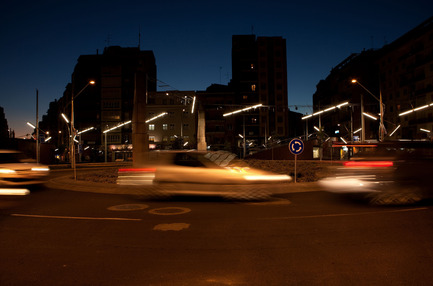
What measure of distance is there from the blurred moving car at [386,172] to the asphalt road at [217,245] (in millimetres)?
4233

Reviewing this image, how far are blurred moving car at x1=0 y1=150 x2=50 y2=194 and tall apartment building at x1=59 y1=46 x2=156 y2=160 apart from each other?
52.3m

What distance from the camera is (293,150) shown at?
14.0 m

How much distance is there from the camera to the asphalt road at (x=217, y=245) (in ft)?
13.4

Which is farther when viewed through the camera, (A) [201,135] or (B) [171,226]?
(A) [201,135]

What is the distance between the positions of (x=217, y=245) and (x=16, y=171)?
11.0 metres

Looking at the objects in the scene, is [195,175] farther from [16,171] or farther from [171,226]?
[16,171]

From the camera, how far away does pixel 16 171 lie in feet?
42.1

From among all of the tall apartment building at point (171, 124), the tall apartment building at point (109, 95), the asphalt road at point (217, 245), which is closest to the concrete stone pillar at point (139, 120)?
the asphalt road at point (217, 245)

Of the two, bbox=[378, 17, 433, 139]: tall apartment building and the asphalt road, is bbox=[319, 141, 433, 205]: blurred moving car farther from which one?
bbox=[378, 17, 433, 139]: tall apartment building

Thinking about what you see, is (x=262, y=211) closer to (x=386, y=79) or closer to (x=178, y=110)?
(x=178, y=110)

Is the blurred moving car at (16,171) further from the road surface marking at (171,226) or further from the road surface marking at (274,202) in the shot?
the road surface marking at (274,202)

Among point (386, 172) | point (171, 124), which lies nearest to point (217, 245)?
point (386, 172)

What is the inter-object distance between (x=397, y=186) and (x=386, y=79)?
188ft

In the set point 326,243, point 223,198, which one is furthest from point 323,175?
point 326,243
